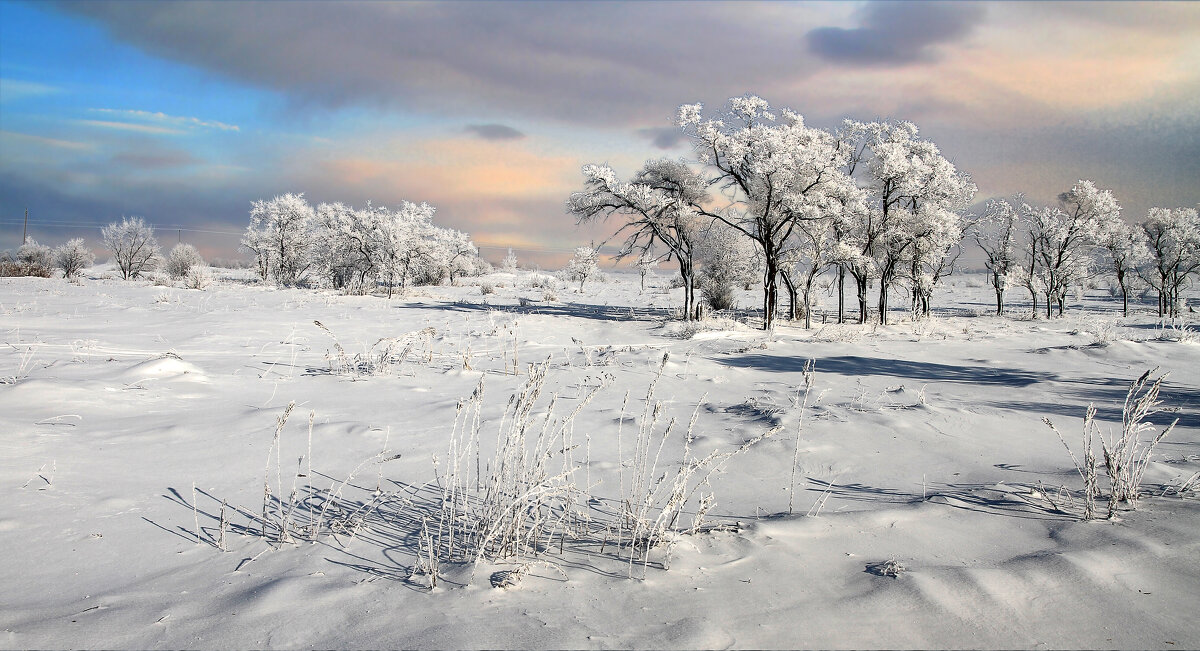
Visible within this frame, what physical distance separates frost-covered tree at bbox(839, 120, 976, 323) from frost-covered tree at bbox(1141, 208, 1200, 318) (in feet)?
63.7

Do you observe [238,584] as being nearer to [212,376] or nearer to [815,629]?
[815,629]

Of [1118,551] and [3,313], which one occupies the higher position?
[3,313]

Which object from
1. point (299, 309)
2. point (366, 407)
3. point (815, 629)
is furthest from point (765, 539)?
point (299, 309)

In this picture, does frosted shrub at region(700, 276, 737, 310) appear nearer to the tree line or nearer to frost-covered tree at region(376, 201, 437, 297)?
the tree line

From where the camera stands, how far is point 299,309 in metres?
20.0

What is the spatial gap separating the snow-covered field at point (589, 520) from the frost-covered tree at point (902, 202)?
2225 cm

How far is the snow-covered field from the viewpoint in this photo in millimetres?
2207

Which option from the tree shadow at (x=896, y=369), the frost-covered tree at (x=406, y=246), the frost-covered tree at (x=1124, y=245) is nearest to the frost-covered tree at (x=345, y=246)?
the frost-covered tree at (x=406, y=246)

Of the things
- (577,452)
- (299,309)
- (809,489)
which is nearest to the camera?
(809,489)

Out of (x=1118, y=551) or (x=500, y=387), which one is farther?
(x=500, y=387)

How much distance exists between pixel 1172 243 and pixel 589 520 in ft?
171

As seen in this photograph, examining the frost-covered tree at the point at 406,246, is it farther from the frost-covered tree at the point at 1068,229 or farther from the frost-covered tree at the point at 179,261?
the frost-covered tree at the point at 1068,229

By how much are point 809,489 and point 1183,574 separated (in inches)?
71.7

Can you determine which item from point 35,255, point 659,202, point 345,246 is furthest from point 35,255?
point 659,202
